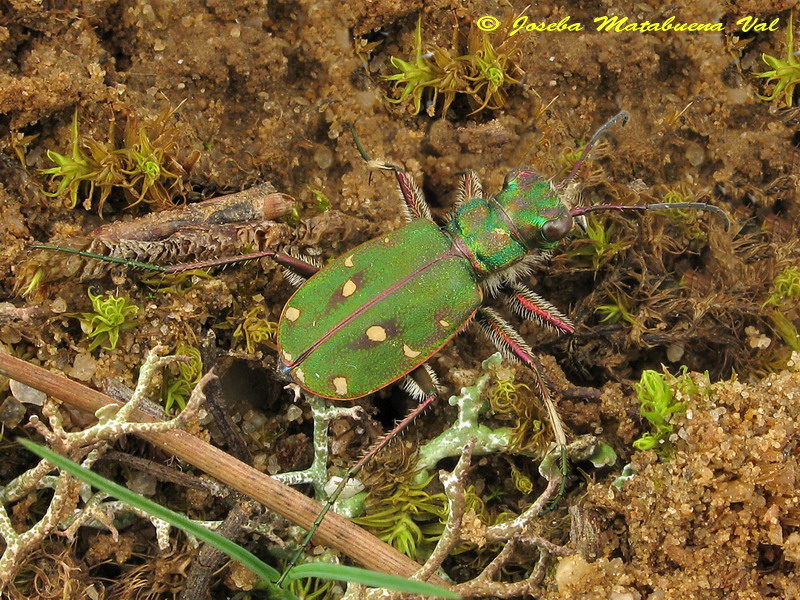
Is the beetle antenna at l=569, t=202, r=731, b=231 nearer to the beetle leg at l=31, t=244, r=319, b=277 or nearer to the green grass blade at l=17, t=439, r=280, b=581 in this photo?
the beetle leg at l=31, t=244, r=319, b=277

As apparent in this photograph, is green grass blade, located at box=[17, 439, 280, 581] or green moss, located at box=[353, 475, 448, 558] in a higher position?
green grass blade, located at box=[17, 439, 280, 581]

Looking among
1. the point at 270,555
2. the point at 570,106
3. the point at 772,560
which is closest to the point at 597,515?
the point at 772,560


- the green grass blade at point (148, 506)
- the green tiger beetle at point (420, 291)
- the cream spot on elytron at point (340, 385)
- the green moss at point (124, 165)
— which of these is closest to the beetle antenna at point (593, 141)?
the green tiger beetle at point (420, 291)

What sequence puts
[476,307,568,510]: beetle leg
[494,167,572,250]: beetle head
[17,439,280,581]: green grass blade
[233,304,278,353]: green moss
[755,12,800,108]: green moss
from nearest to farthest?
[17,439,280,581]: green grass blade < [476,307,568,510]: beetle leg < [233,304,278,353]: green moss < [494,167,572,250]: beetle head < [755,12,800,108]: green moss

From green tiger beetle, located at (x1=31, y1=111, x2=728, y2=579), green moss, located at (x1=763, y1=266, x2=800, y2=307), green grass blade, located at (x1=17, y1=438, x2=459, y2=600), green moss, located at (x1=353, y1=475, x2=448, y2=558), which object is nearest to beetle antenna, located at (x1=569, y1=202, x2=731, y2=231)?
green tiger beetle, located at (x1=31, y1=111, x2=728, y2=579)

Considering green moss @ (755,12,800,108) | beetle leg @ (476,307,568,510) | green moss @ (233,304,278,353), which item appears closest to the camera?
beetle leg @ (476,307,568,510)

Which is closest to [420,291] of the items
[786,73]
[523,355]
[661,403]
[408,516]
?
[523,355]

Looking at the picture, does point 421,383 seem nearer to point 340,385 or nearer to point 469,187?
point 340,385

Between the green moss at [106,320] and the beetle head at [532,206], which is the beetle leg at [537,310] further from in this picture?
the green moss at [106,320]

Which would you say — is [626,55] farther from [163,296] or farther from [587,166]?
[163,296]
